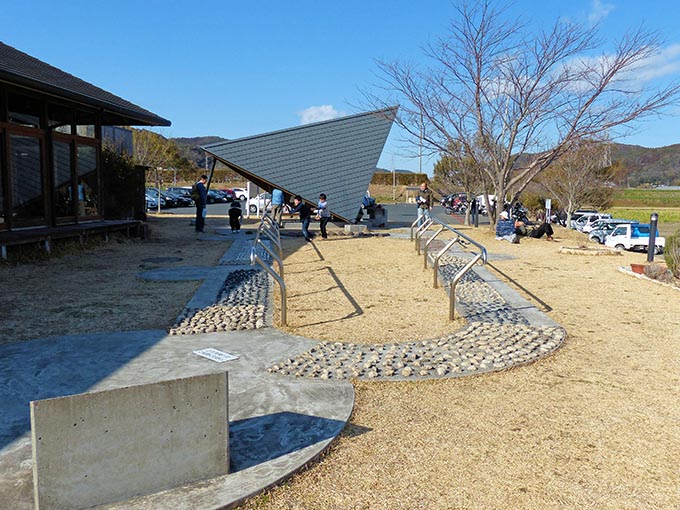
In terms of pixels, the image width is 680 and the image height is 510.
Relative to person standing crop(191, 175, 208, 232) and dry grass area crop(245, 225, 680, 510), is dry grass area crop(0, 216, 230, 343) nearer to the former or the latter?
dry grass area crop(245, 225, 680, 510)

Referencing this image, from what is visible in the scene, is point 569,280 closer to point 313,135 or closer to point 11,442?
point 11,442

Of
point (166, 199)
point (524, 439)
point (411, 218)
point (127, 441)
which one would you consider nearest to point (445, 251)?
point (524, 439)

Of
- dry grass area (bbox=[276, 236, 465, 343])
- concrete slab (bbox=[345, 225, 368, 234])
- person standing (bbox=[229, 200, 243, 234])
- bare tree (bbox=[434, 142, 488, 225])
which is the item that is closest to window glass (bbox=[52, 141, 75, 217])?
person standing (bbox=[229, 200, 243, 234])

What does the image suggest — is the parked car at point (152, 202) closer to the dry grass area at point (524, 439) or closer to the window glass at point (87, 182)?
the window glass at point (87, 182)

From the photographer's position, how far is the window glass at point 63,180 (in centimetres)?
1354

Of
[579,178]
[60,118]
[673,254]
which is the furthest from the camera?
[579,178]

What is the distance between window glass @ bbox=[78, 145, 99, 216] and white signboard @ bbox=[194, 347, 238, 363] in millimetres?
11041

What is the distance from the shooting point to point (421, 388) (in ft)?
14.6

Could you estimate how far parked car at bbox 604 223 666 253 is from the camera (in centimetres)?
2172

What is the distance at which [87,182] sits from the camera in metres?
15.1

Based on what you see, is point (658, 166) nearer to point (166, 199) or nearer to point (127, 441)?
point (166, 199)

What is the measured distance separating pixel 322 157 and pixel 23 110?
905cm

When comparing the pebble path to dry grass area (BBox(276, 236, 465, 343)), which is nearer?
the pebble path

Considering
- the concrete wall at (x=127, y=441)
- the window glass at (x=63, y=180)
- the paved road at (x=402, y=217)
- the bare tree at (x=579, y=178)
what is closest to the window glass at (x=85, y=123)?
the window glass at (x=63, y=180)
